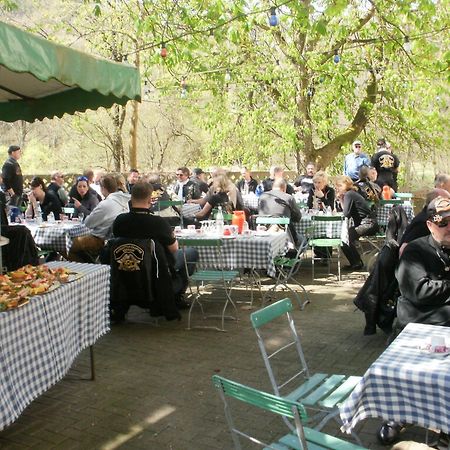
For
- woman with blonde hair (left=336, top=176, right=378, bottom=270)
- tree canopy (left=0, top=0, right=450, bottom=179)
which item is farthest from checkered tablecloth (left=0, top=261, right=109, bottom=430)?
tree canopy (left=0, top=0, right=450, bottom=179)

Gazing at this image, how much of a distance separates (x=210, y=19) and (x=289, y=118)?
6.94m

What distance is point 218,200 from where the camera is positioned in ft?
29.2

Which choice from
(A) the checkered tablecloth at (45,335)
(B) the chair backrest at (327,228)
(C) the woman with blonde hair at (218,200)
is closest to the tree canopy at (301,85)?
(C) the woman with blonde hair at (218,200)

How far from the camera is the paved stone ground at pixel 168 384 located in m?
3.66

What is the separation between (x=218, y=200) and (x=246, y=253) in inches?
101

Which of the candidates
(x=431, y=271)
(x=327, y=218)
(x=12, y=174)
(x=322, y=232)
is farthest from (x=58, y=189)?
(x=431, y=271)

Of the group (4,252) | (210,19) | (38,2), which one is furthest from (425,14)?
(38,2)

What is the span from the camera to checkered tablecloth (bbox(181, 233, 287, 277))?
636 centimetres

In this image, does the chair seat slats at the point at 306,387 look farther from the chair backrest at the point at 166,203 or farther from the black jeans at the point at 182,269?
the chair backrest at the point at 166,203

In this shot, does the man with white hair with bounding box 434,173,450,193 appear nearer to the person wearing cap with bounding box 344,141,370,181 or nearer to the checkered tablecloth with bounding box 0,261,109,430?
the checkered tablecloth with bounding box 0,261,109,430

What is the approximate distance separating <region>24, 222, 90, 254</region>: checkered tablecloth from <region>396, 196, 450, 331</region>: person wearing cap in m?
5.10

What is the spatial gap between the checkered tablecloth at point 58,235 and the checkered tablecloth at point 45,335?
3.30 metres

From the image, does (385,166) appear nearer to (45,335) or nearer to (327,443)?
(45,335)

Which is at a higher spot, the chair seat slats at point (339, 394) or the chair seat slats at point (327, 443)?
the chair seat slats at point (327, 443)
